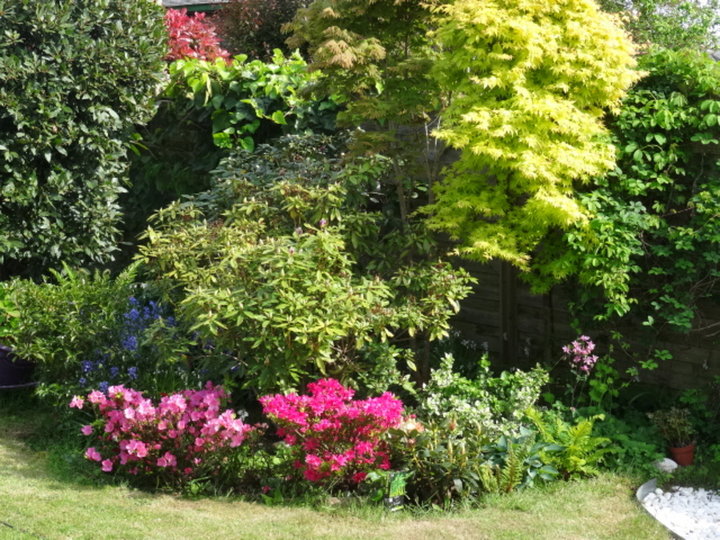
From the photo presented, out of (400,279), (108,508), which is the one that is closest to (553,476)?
(400,279)

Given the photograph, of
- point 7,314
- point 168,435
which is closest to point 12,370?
point 7,314

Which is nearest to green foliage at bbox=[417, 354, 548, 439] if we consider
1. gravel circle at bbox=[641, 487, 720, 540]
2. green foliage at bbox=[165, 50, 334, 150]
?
gravel circle at bbox=[641, 487, 720, 540]

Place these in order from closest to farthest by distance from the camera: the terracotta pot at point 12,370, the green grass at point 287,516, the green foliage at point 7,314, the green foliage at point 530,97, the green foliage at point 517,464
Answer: the green grass at point 287,516 < the green foliage at point 517,464 < the green foliage at point 530,97 < the green foliage at point 7,314 < the terracotta pot at point 12,370

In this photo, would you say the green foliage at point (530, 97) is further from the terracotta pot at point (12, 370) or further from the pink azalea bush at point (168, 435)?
the terracotta pot at point (12, 370)

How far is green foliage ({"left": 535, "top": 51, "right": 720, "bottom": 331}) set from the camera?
20.1 ft

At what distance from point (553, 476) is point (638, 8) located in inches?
365

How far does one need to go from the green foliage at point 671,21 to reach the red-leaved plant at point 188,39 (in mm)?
5039

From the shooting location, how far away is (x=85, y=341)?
21.7 feet

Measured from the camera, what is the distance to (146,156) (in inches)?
371

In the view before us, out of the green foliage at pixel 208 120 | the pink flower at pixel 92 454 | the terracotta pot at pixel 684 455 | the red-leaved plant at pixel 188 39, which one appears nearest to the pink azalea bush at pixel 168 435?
the pink flower at pixel 92 454

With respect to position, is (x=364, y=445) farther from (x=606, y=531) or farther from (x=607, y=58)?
(x=607, y=58)

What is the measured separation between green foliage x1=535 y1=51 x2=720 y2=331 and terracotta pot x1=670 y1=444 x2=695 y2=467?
0.82 metres

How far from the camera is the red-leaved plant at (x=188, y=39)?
33.8ft

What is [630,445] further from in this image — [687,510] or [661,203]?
[661,203]
